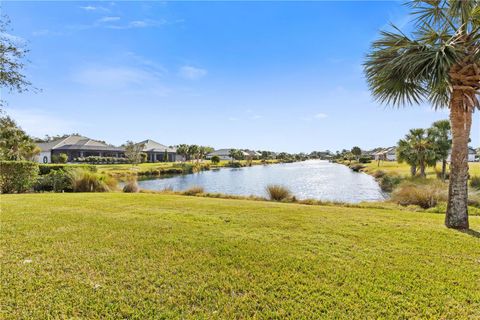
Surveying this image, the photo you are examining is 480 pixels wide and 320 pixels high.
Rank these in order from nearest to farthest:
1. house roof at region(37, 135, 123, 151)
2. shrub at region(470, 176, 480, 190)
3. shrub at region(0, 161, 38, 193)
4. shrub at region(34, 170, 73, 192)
Answer: shrub at region(0, 161, 38, 193), shrub at region(34, 170, 73, 192), shrub at region(470, 176, 480, 190), house roof at region(37, 135, 123, 151)

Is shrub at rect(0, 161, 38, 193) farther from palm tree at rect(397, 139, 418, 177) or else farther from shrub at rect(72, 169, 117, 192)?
palm tree at rect(397, 139, 418, 177)

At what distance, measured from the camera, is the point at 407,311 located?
2559 mm

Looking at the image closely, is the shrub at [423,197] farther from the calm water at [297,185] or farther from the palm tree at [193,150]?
the palm tree at [193,150]

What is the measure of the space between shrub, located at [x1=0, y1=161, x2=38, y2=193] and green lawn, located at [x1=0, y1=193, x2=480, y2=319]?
8435mm

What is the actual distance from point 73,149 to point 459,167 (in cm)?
5333

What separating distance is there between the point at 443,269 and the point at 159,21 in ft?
38.5

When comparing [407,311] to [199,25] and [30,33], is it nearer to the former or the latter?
[30,33]

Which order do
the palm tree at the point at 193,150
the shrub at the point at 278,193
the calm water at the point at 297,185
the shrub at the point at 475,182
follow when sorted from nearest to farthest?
the shrub at the point at 278,193 < the shrub at the point at 475,182 < the calm water at the point at 297,185 < the palm tree at the point at 193,150

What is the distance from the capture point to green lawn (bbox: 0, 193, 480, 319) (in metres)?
2.60

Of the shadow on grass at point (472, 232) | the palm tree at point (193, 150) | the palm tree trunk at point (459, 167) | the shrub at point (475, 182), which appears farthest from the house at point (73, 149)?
the shrub at point (475, 182)

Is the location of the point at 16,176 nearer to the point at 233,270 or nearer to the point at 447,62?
the point at 233,270

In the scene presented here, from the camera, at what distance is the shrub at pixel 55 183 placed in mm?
13555

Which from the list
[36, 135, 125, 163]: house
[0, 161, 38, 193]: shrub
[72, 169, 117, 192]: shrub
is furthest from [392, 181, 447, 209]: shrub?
[36, 135, 125, 163]: house

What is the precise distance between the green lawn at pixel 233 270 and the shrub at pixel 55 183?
8969mm
